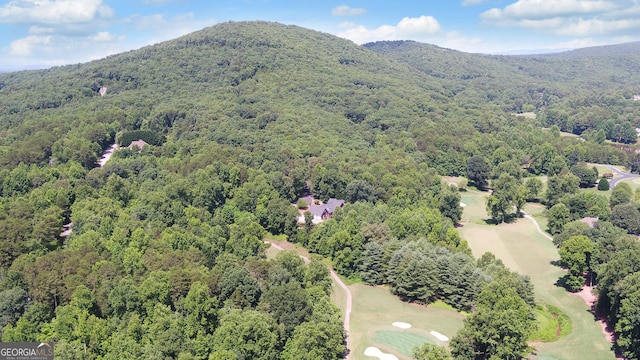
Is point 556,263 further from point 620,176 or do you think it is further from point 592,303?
point 620,176

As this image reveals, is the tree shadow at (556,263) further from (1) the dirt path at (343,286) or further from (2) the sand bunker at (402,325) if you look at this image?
(1) the dirt path at (343,286)

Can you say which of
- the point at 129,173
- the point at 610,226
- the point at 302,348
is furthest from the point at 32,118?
the point at 610,226

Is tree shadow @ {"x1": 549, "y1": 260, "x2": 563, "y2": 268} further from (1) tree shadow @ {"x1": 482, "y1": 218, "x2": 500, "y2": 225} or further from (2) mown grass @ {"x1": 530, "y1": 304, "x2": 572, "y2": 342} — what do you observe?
(1) tree shadow @ {"x1": 482, "y1": 218, "x2": 500, "y2": 225}

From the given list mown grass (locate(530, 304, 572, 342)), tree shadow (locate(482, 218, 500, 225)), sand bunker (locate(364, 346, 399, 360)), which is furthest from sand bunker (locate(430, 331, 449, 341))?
tree shadow (locate(482, 218, 500, 225))

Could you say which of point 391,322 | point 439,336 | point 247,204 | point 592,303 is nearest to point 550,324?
point 592,303

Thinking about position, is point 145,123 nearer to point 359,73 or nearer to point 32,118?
point 32,118

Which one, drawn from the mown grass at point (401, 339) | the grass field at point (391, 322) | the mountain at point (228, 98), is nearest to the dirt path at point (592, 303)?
the grass field at point (391, 322)
